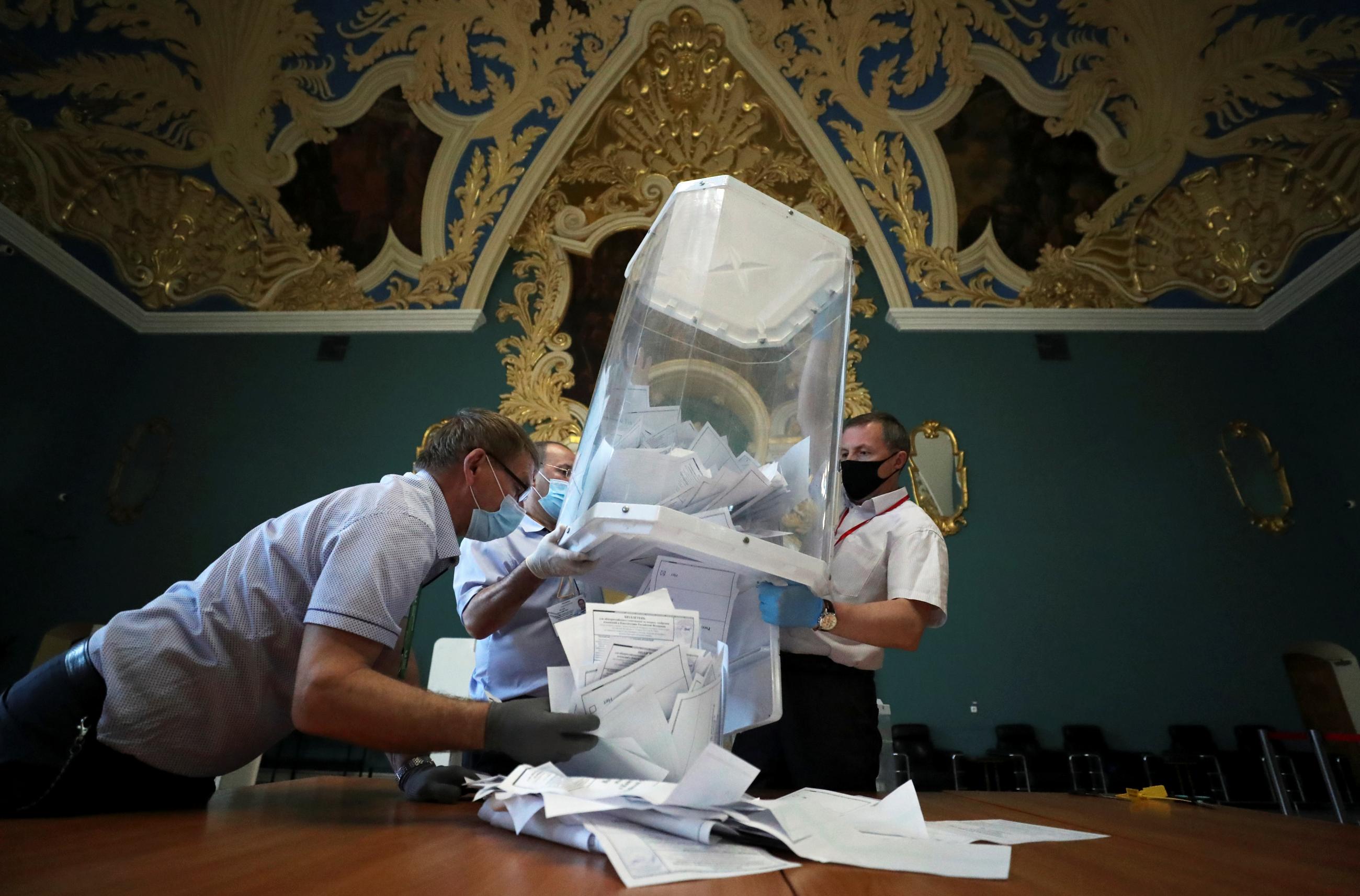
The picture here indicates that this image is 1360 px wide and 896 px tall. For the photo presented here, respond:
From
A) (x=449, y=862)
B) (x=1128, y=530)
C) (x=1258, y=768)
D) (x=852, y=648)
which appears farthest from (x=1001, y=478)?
(x=449, y=862)

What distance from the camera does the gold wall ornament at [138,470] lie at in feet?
21.9

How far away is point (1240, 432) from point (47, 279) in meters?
10.6

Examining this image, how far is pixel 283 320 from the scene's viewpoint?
285 inches

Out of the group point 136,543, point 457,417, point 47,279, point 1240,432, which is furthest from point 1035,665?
point 47,279

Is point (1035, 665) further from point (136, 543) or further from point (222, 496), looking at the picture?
point (136, 543)

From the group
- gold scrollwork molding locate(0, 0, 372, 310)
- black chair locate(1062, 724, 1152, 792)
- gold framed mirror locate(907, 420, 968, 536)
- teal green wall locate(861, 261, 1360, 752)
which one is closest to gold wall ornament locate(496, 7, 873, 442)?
gold framed mirror locate(907, 420, 968, 536)

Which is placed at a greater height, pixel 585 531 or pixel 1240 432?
pixel 1240 432

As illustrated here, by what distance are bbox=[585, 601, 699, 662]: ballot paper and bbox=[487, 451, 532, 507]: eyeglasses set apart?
2.80 feet

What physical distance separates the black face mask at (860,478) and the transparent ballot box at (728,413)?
30.2 inches

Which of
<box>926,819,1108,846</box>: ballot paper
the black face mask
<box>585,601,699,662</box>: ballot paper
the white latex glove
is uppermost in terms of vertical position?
the black face mask

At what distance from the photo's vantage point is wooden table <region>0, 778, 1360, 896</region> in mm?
675

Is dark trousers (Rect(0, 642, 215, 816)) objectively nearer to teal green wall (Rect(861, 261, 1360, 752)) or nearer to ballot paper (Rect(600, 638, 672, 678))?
ballot paper (Rect(600, 638, 672, 678))

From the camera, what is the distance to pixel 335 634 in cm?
127

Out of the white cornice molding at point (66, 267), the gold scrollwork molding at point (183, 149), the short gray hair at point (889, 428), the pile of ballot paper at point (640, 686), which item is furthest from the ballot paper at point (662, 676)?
the white cornice molding at point (66, 267)
